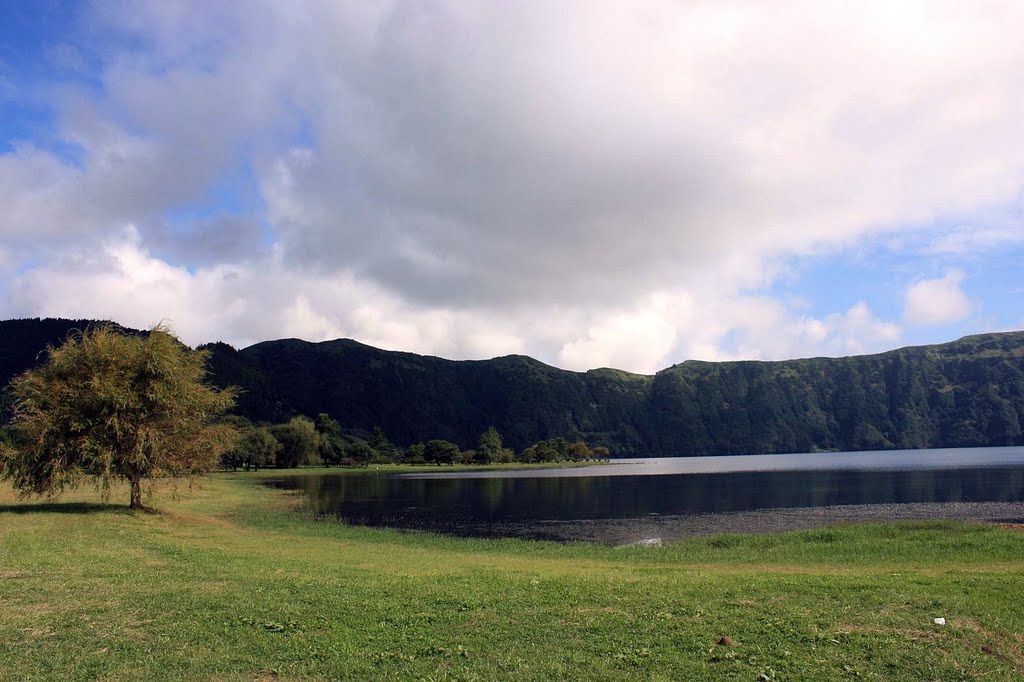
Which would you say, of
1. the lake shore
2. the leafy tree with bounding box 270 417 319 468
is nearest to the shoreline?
the lake shore

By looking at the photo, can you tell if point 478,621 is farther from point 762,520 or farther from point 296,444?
point 296,444

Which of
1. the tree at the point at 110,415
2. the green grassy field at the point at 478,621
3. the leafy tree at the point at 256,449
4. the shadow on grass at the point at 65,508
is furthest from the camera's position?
the leafy tree at the point at 256,449

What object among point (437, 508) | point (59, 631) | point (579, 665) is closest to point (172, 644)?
point (59, 631)

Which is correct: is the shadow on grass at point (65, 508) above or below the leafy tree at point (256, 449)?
above

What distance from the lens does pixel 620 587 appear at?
1889cm

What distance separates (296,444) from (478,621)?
181m

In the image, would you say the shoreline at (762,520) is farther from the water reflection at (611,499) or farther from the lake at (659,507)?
the water reflection at (611,499)

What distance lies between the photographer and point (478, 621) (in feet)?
51.4

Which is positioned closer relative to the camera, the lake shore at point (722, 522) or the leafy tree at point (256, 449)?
the lake shore at point (722, 522)

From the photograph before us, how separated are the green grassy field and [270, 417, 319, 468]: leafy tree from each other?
163598mm

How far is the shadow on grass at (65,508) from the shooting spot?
40.7 m

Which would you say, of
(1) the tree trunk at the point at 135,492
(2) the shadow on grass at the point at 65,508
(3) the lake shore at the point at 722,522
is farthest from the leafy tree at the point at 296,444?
(3) the lake shore at the point at 722,522

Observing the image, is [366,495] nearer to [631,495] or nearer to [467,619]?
[631,495]

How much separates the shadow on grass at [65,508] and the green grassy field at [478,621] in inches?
620
